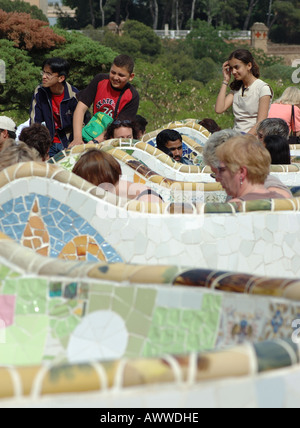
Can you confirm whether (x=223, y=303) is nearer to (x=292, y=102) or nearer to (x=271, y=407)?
(x=271, y=407)

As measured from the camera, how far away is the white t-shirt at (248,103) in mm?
5590

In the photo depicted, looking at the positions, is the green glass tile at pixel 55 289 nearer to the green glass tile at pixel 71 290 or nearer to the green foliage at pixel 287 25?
the green glass tile at pixel 71 290

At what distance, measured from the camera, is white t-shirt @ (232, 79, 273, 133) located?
220 inches

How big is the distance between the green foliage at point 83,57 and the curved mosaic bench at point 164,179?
43.0 ft

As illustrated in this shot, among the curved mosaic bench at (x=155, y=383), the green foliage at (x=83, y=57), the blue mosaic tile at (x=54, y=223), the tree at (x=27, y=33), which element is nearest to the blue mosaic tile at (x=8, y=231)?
the blue mosaic tile at (x=54, y=223)

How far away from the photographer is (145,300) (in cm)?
185

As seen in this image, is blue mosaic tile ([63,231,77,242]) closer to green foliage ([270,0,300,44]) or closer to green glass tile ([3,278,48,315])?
green glass tile ([3,278,48,315])

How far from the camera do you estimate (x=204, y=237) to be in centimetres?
262

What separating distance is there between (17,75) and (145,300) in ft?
53.6

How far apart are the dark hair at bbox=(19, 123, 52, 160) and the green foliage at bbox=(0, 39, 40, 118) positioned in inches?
511

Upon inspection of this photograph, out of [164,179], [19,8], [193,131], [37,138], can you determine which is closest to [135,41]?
[19,8]

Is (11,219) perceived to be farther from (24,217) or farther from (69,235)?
(69,235)

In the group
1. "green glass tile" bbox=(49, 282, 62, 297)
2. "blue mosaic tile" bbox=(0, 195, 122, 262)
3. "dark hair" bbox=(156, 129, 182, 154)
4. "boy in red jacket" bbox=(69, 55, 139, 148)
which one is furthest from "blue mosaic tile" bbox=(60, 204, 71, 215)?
"dark hair" bbox=(156, 129, 182, 154)

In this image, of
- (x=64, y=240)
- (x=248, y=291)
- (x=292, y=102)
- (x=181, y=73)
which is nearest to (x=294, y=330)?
(x=248, y=291)
